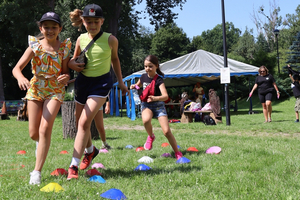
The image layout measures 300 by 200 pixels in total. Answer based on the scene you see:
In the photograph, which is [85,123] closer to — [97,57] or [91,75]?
[91,75]

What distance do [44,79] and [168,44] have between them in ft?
176

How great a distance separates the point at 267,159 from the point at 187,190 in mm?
1800

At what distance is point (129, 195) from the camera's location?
2.86 metres

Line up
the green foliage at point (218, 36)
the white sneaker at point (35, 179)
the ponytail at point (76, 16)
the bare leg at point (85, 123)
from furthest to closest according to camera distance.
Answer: the green foliage at point (218, 36) → the ponytail at point (76, 16) → the bare leg at point (85, 123) → the white sneaker at point (35, 179)

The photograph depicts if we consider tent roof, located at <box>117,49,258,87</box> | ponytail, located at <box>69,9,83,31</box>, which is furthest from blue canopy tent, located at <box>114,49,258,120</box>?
ponytail, located at <box>69,9,83,31</box>

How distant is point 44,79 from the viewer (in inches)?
131

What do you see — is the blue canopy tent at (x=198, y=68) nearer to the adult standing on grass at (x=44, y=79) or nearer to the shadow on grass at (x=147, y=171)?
the shadow on grass at (x=147, y=171)

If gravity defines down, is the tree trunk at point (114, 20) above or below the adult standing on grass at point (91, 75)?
above

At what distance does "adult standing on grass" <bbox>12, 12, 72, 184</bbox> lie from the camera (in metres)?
3.27

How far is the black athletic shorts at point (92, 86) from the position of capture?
3473 mm

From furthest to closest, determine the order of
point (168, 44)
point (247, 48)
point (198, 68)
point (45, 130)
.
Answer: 1. point (247, 48)
2. point (168, 44)
3. point (198, 68)
4. point (45, 130)

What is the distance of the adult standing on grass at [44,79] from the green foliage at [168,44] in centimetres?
5129

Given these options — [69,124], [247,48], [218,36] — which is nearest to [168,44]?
[247,48]

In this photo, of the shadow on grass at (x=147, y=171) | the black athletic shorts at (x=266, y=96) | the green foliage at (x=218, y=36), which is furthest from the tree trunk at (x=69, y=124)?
the green foliage at (x=218, y=36)
